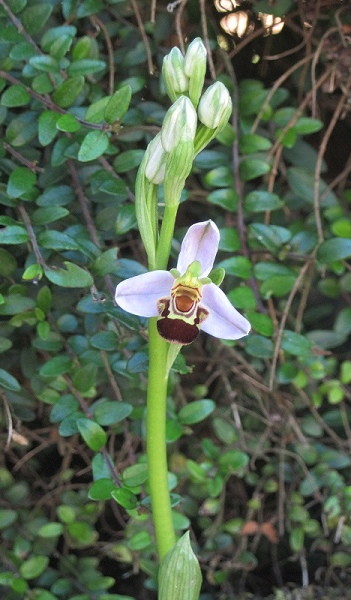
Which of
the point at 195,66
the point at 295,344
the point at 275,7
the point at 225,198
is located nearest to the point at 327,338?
the point at 295,344

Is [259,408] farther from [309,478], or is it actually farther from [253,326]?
[253,326]

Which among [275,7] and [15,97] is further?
[275,7]

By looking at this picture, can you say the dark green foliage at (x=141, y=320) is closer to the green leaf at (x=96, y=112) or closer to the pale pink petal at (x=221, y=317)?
the green leaf at (x=96, y=112)

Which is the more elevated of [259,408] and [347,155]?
[347,155]

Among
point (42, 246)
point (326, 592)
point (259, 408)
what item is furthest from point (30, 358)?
point (326, 592)

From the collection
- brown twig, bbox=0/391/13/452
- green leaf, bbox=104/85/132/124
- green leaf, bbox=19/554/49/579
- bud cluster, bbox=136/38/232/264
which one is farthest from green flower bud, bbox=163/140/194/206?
green leaf, bbox=19/554/49/579

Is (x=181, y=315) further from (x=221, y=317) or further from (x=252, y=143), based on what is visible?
(x=252, y=143)

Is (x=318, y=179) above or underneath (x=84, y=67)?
underneath

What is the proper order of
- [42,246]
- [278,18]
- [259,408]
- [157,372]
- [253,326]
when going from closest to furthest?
[157,372] < [42,246] < [253,326] < [278,18] < [259,408]
